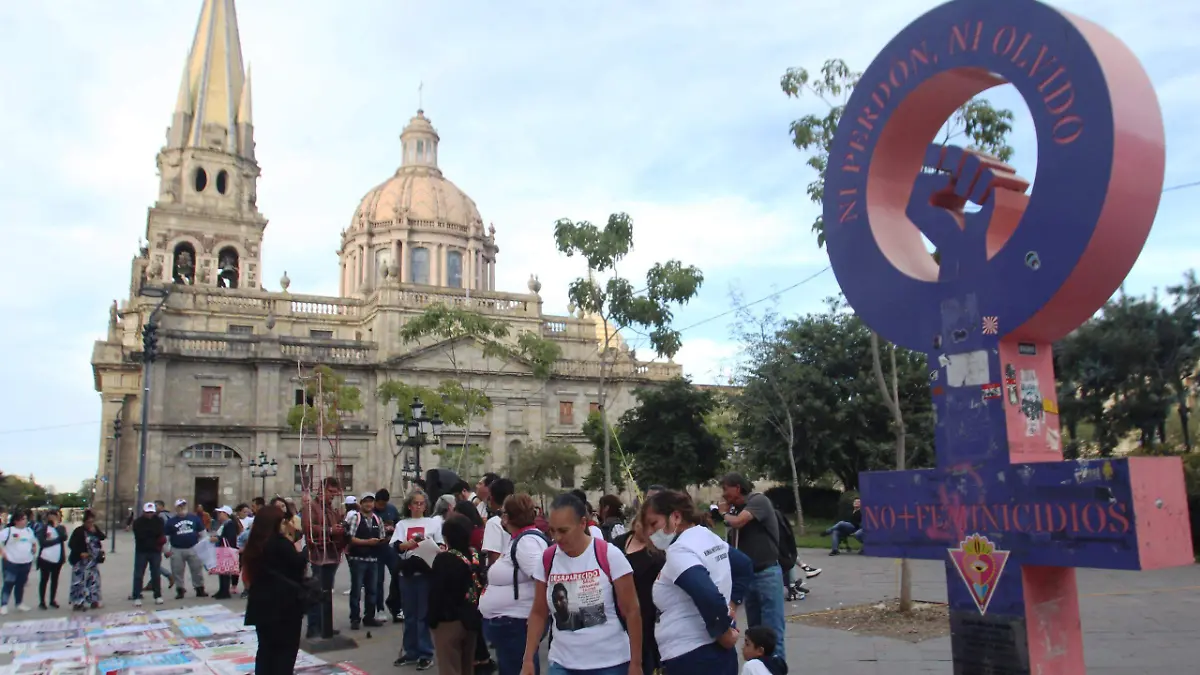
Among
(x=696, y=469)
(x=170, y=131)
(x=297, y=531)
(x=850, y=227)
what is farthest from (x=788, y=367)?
(x=170, y=131)

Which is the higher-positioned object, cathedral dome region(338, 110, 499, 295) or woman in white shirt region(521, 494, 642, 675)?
cathedral dome region(338, 110, 499, 295)

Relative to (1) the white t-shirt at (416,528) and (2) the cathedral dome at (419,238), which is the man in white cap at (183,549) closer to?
(1) the white t-shirt at (416,528)

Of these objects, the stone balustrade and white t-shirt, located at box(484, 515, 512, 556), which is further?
the stone balustrade

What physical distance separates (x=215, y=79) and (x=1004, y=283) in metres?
57.8

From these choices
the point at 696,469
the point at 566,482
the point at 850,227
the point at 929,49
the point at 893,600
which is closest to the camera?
the point at 929,49

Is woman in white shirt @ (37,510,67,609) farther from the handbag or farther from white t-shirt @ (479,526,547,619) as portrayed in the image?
white t-shirt @ (479,526,547,619)

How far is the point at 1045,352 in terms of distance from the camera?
18.0 ft

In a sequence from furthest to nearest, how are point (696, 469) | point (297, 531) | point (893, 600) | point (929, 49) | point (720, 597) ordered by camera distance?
point (696, 469) → point (893, 600) → point (297, 531) → point (929, 49) → point (720, 597)

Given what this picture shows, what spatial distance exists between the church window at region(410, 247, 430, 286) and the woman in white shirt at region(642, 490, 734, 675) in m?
56.7

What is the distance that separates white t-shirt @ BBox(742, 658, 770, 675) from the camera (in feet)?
16.7

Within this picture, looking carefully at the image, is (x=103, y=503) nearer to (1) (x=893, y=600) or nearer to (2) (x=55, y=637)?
(2) (x=55, y=637)

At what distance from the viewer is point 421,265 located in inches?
2402

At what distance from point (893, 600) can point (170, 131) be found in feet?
173

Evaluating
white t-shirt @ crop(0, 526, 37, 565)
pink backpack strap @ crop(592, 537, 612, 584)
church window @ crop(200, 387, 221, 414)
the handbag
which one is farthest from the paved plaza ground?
church window @ crop(200, 387, 221, 414)
